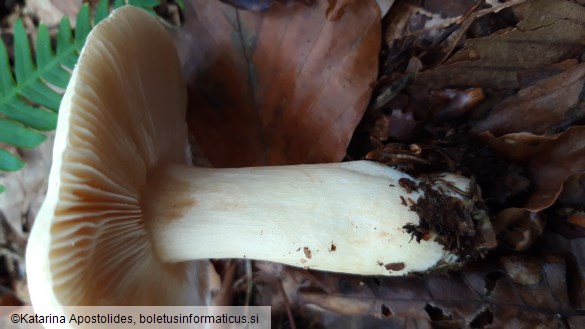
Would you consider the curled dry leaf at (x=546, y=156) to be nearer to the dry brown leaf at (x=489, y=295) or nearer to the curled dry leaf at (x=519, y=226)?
the curled dry leaf at (x=519, y=226)

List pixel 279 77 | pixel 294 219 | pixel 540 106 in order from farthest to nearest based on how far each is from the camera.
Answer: pixel 279 77, pixel 540 106, pixel 294 219

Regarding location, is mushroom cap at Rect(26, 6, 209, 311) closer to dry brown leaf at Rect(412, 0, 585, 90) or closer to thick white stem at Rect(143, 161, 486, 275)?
thick white stem at Rect(143, 161, 486, 275)

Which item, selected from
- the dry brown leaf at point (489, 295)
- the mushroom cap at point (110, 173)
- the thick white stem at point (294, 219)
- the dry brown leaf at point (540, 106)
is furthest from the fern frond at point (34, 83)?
the dry brown leaf at point (540, 106)

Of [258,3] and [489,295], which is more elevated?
[258,3]

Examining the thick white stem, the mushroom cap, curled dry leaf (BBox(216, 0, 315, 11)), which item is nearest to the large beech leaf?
curled dry leaf (BBox(216, 0, 315, 11))

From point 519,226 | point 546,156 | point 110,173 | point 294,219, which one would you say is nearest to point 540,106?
point 546,156

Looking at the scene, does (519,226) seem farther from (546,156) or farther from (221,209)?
(221,209)
